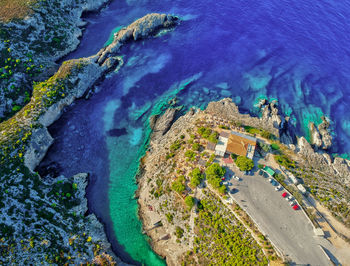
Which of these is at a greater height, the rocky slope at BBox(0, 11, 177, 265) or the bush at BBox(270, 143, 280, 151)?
the bush at BBox(270, 143, 280, 151)

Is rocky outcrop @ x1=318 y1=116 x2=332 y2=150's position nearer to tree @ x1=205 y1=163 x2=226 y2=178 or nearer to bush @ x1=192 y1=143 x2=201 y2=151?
tree @ x1=205 y1=163 x2=226 y2=178

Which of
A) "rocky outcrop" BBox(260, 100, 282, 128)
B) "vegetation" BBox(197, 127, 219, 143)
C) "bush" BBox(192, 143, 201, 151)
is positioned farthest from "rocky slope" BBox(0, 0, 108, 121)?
"rocky outcrop" BBox(260, 100, 282, 128)

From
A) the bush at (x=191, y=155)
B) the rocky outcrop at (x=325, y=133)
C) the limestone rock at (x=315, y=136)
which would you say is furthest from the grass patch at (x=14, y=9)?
the rocky outcrop at (x=325, y=133)

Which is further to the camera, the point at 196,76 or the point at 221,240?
the point at 196,76

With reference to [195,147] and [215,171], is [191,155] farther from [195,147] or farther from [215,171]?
[215,171]

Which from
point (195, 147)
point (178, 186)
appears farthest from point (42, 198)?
point (195, 147)

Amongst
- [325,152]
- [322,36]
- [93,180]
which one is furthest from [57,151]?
[322,36]
